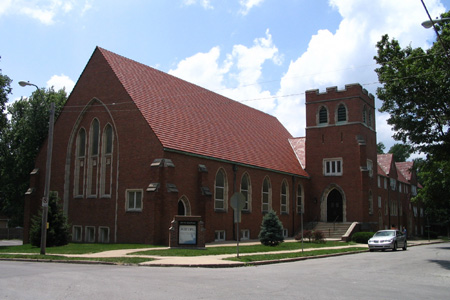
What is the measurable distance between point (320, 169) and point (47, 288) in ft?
111

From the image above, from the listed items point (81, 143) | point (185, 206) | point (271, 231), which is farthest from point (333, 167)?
point (81, 143)

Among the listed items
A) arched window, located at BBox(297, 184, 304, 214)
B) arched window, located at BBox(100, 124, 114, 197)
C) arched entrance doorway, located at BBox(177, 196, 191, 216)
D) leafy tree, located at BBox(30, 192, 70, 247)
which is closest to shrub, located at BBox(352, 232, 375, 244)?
arched window, located at BBox(297, 184, 304, 214)

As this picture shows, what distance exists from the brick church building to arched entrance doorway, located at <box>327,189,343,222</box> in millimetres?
93

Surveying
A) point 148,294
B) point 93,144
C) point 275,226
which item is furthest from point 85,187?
point 148,294

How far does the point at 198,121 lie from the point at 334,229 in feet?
51.9

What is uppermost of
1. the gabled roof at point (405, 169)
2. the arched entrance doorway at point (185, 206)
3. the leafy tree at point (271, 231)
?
the gabled roof at point (405, 169)

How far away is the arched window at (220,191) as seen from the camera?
30250 millimetres

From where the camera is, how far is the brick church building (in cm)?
2647

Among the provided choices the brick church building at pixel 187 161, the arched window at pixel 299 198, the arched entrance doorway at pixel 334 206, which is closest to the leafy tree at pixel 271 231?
the brick church building at pixel 187 161

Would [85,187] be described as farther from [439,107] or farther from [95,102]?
[439,107]

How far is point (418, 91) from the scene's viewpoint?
21.9m

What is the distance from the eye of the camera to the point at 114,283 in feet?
36.6

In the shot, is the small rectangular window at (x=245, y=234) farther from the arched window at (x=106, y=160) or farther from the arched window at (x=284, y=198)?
the arched window at (x=106, y=160)

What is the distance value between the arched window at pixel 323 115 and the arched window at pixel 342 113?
1.23m
